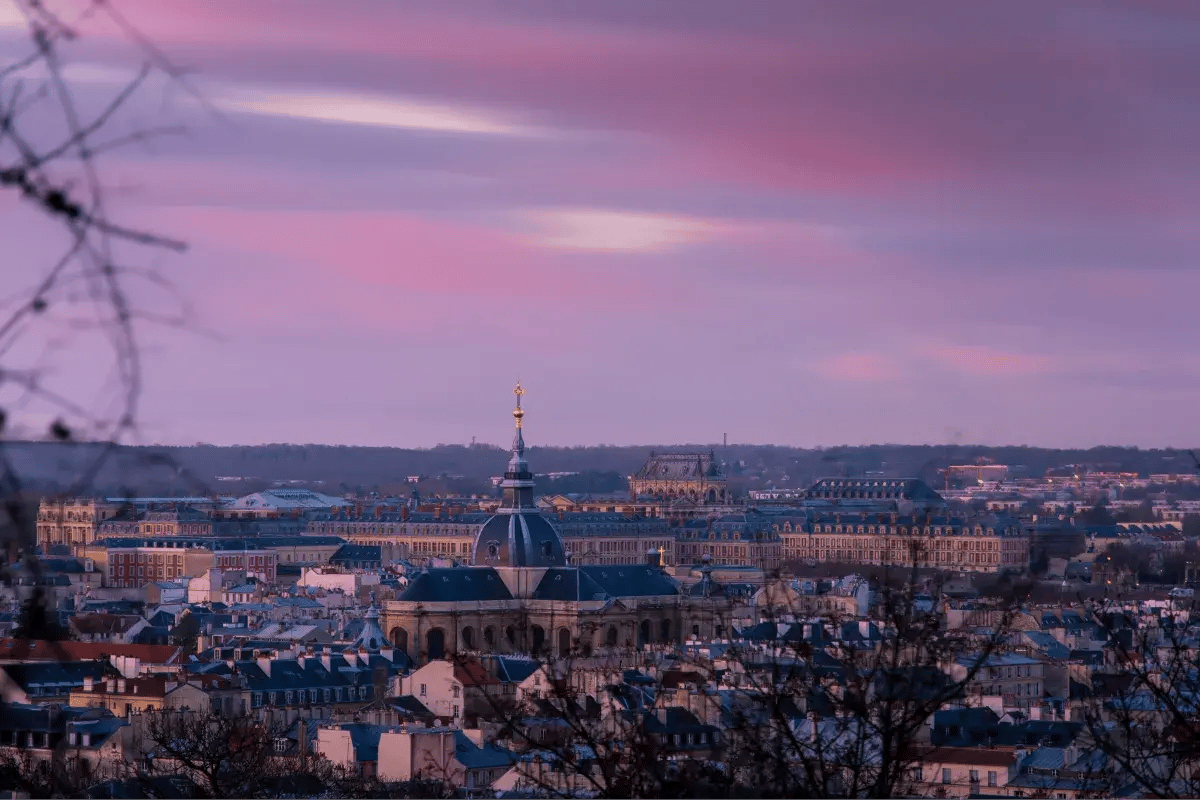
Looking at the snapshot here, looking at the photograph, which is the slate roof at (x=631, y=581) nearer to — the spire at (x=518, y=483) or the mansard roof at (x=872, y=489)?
the spire at (x=518, y=483)

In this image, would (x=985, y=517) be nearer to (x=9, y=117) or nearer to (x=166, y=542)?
(x=166, y=542)

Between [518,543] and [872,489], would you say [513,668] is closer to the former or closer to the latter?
[518,543]

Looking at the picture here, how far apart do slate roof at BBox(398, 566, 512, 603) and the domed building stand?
0.09ft

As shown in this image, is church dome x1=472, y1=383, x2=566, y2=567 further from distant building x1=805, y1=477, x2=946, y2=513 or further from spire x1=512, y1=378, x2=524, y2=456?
distant building x1=805, y1=477, x2=946, y2=513

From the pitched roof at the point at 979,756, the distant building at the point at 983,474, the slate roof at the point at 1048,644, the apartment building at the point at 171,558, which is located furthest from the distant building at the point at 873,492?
the pitched roof at the point at 979,756

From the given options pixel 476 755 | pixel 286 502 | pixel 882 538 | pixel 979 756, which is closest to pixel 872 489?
pixel 286 502

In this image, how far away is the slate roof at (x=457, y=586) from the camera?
71.8 meters

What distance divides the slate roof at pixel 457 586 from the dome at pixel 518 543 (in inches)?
44.3

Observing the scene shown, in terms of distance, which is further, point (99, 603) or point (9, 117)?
point (99, 603)

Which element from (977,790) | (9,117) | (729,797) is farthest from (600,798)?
(977,790)

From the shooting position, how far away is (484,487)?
197000 millimetres

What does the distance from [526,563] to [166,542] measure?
142 feet

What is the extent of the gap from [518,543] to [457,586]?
11.0 ft

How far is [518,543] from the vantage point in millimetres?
75375
